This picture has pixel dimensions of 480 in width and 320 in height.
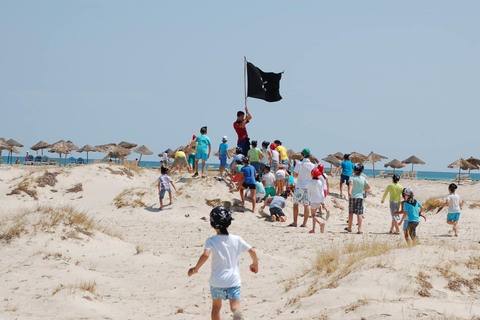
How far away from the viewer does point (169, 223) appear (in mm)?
14102

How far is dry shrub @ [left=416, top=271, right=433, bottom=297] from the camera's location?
5684 millimetres

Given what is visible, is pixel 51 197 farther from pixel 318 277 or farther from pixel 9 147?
pixel 9 147

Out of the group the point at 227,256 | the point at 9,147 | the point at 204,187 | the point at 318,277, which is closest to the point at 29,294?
the point at 227,256

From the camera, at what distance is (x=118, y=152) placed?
34.2 m

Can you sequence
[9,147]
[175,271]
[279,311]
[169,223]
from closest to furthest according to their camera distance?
[279,311]
[175,271]
[169,223]
[9,147]

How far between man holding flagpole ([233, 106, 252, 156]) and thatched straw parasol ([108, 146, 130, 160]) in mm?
19593

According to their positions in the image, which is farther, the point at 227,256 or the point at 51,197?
the point at 51,197

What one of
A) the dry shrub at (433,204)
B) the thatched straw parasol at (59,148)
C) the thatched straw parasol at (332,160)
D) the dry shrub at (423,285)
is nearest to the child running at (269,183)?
the dry shrub at (433,204)

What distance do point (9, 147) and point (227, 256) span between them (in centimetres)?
3968

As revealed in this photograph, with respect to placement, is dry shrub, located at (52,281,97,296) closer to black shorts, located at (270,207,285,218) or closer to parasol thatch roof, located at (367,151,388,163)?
black shorts, located at (270,207,285,218)

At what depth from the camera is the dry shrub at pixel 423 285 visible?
5684 mm

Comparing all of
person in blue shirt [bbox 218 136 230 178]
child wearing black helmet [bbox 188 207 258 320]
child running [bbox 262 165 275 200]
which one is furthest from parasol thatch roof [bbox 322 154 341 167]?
child wearing black helmet [bbox 188 207 258 320]

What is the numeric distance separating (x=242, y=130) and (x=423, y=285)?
33.6 feet

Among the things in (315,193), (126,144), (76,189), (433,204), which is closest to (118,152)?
(126,144)
